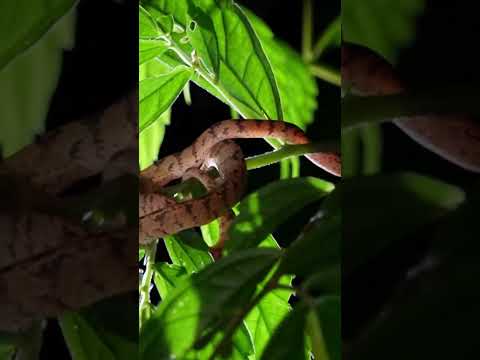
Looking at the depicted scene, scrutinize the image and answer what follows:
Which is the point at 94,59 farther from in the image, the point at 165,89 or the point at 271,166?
the point at 271,166

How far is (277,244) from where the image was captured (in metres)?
0.66

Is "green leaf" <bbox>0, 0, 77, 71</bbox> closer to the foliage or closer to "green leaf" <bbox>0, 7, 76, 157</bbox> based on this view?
"green leaf" <bbox>0, 7, 76, 157</bbox>

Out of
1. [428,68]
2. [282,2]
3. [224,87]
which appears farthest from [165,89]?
[428,68]

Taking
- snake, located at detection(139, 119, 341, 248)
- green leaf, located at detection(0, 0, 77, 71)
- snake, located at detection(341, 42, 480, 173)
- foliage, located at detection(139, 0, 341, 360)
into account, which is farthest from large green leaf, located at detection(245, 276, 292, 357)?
green leaf, located at detection(0, 0, 77, 71)

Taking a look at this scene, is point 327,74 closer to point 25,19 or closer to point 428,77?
point 428,77

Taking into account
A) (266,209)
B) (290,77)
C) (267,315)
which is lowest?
(267,315)

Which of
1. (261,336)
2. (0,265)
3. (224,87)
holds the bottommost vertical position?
(261,336)

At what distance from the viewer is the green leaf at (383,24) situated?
516mm

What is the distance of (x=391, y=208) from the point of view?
0.45 meters

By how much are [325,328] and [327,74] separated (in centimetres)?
26

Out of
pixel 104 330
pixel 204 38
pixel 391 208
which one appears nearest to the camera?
pixel 391 208

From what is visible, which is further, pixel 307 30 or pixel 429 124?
pixel 307 30

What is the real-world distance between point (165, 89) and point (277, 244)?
0.20 metres

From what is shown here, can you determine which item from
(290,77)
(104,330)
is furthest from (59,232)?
(290,77)
